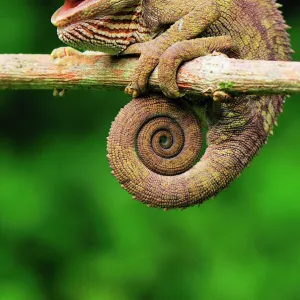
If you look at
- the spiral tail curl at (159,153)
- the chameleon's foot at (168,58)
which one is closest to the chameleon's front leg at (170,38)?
the chameleon's foot at (168,58)

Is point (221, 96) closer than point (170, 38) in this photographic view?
Yes

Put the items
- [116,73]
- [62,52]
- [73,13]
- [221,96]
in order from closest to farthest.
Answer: [221,96] → [73,13] → [116,73] → [62,52]

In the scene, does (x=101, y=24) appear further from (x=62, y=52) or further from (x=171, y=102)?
(x=171, y=102)

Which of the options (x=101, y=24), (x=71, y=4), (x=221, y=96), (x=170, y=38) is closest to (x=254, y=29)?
(x=170, y=38)

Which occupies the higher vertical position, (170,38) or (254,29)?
(254,29)

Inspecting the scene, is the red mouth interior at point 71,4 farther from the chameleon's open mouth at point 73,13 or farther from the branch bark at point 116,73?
the branch bark at point 116,73

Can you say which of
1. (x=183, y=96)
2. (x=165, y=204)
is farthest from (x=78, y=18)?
(x=165, y=204)
